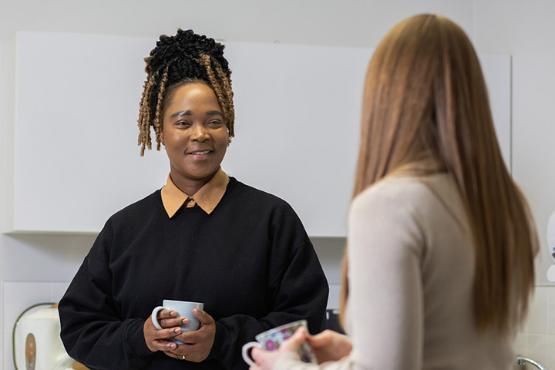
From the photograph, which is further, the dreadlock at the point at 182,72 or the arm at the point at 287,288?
the dreadlock at the point at 182,72

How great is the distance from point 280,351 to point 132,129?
1815mm

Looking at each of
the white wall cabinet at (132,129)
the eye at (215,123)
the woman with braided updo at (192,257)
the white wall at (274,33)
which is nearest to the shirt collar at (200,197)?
the woman with braided updo at (192,257)

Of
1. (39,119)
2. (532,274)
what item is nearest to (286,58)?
(39,119)

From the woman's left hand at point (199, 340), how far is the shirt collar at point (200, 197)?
0.85ft

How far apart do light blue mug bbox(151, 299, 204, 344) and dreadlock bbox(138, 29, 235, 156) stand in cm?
41

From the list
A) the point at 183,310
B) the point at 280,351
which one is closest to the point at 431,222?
the point at 280,351

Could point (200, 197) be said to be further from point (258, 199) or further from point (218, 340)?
point (218, 340)

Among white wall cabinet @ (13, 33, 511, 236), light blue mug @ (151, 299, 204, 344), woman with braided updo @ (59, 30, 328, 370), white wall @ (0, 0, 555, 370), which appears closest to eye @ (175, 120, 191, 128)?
woman with braided updo @ (59, 30, 328, 370)

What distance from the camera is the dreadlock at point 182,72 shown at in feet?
6.35

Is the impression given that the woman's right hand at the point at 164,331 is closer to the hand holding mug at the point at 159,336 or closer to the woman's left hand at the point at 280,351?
the hand holding mug at the point at 159,336

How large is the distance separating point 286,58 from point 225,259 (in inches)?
50.6

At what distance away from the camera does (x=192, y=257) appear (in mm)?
1853

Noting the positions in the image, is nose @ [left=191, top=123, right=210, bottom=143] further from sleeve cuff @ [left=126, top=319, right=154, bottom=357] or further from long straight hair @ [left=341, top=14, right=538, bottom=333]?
long straight hair @ [left=341, top=14, right=538, bottom=333]

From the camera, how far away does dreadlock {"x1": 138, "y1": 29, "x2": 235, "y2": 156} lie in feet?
6.35
